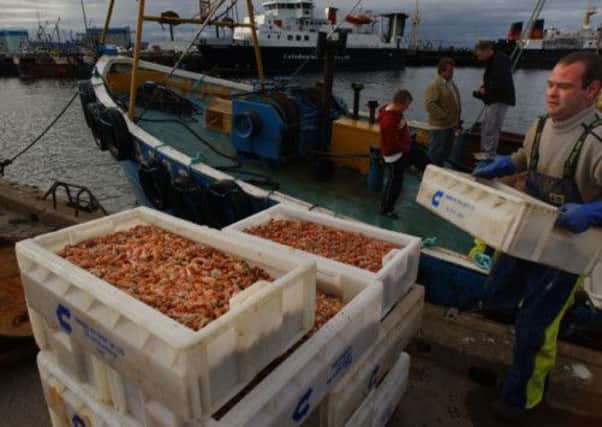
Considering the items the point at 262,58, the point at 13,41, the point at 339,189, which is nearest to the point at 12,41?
the point at 13,41

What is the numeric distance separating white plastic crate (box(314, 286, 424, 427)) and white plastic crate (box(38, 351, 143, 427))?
2.74 feet

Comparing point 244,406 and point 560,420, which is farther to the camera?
point 560,420

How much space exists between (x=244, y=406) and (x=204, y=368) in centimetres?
25

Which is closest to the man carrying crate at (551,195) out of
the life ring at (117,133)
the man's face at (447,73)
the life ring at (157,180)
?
the man's face at (447,73)

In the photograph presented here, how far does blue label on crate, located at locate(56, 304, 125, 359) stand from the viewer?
1509mm

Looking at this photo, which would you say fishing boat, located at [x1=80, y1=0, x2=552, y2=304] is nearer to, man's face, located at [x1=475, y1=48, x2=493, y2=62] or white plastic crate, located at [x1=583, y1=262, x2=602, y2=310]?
man's face, located at [x1=475, y1=48, x2=493, y2=62]

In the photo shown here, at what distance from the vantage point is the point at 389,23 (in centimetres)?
5759

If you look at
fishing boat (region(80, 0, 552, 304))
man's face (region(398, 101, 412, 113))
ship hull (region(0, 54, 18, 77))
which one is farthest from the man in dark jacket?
ship hull (region(0, 54, 18, 77))

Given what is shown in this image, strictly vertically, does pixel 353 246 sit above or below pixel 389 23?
below

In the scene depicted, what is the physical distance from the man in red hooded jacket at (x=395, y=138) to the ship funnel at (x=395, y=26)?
193ft

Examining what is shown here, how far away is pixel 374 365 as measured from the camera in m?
2.20

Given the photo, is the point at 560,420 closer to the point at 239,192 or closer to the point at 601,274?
the point at 601,274

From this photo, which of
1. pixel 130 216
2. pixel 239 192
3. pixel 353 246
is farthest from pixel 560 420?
pixel 239 192

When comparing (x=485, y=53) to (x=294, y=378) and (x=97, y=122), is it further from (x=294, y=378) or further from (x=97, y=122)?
(x=97, y=122)
